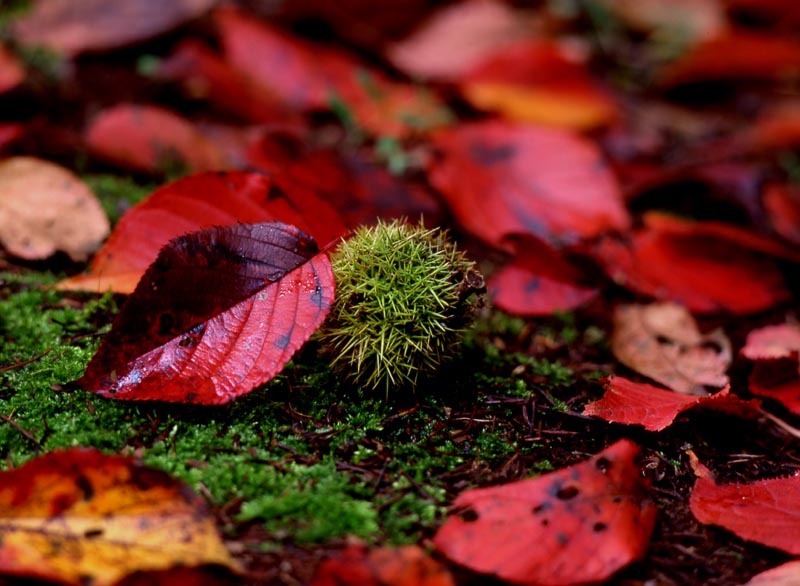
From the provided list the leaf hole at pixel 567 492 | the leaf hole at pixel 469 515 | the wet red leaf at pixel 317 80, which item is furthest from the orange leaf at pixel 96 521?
the wet red leaf at pixel 317 80

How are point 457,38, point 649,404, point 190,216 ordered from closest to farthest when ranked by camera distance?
point 649,404
point 190,216
point 457,38

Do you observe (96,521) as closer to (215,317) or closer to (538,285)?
(215,317)

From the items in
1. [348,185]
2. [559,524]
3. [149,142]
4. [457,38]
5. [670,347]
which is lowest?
[670,347]

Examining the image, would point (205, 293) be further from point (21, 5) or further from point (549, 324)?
point (21, 5)

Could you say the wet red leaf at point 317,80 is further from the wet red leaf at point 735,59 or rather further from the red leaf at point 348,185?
the wet red leaf at point 735,59

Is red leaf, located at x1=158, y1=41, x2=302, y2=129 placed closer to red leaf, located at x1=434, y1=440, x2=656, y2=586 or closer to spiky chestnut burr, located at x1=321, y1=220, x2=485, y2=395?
spiky chestnut burr, located at x1=321, y1=220, x2=485, y2=395

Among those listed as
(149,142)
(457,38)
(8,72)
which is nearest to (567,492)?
Answer: (149,142)

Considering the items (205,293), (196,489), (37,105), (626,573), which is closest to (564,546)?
(626,573)
